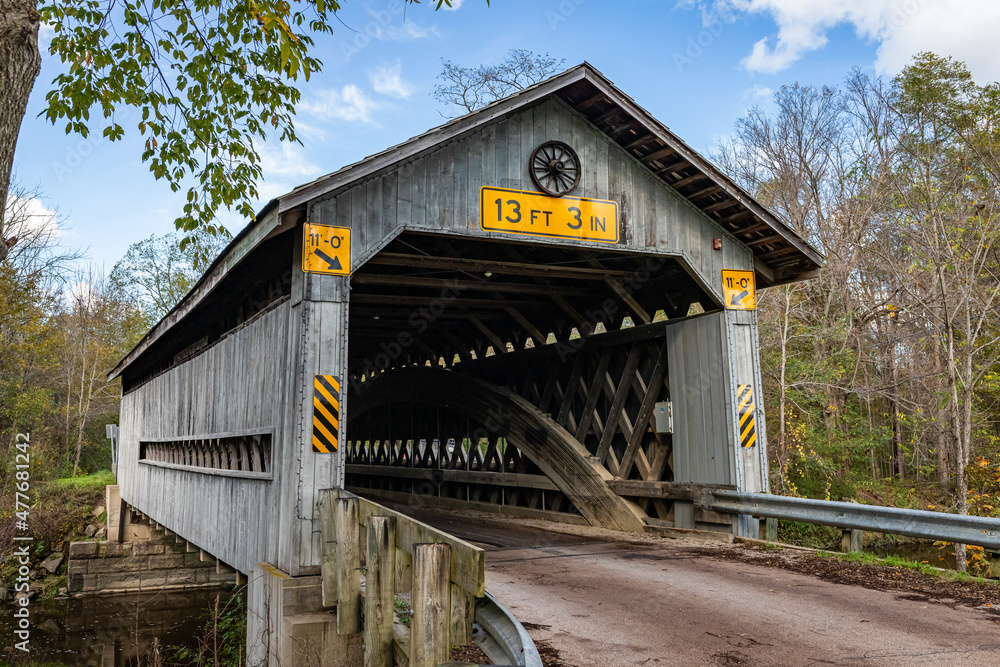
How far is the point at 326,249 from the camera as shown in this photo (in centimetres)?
686

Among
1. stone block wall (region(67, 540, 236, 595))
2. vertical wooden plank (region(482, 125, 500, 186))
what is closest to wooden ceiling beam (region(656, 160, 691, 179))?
vertical wooden plank (region(482, 125, 500, 186))

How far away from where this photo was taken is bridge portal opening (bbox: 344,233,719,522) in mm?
9805

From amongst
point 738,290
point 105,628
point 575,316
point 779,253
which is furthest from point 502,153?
point 105,628

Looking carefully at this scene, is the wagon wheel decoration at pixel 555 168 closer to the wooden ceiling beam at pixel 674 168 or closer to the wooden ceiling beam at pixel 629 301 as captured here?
the wooden ceiling beam at pixel 674 168

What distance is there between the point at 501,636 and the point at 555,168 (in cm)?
564

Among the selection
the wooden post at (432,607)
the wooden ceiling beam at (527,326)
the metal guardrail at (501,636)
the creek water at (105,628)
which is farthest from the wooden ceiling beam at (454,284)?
the metal guardrail at (501,636)

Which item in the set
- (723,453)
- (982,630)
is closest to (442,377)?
(723,453)

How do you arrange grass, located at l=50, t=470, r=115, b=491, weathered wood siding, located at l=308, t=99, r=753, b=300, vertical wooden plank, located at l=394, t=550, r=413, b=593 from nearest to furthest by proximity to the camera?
vertical wooden plank, located at l=394, t=550, r=413, b=593 < weathered wood siding, located at l=308, t=99, r=753, b=300 < grass, located at l=50, t=470, r=115, b=491

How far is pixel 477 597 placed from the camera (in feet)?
12.4

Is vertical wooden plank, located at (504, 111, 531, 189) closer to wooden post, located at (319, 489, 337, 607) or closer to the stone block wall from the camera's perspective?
wooden post, located at (319, 489, 337, 607)

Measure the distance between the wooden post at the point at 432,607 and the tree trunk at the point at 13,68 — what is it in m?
2.48

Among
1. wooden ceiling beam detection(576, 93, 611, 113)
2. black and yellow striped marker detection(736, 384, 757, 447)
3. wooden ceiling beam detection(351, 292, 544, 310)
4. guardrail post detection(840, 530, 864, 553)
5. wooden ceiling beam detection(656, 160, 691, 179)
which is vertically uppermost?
wooden ceiling beam detection(576, 93, 611, 113)

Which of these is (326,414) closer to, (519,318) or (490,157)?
(490,157)

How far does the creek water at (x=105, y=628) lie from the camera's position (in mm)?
11936
